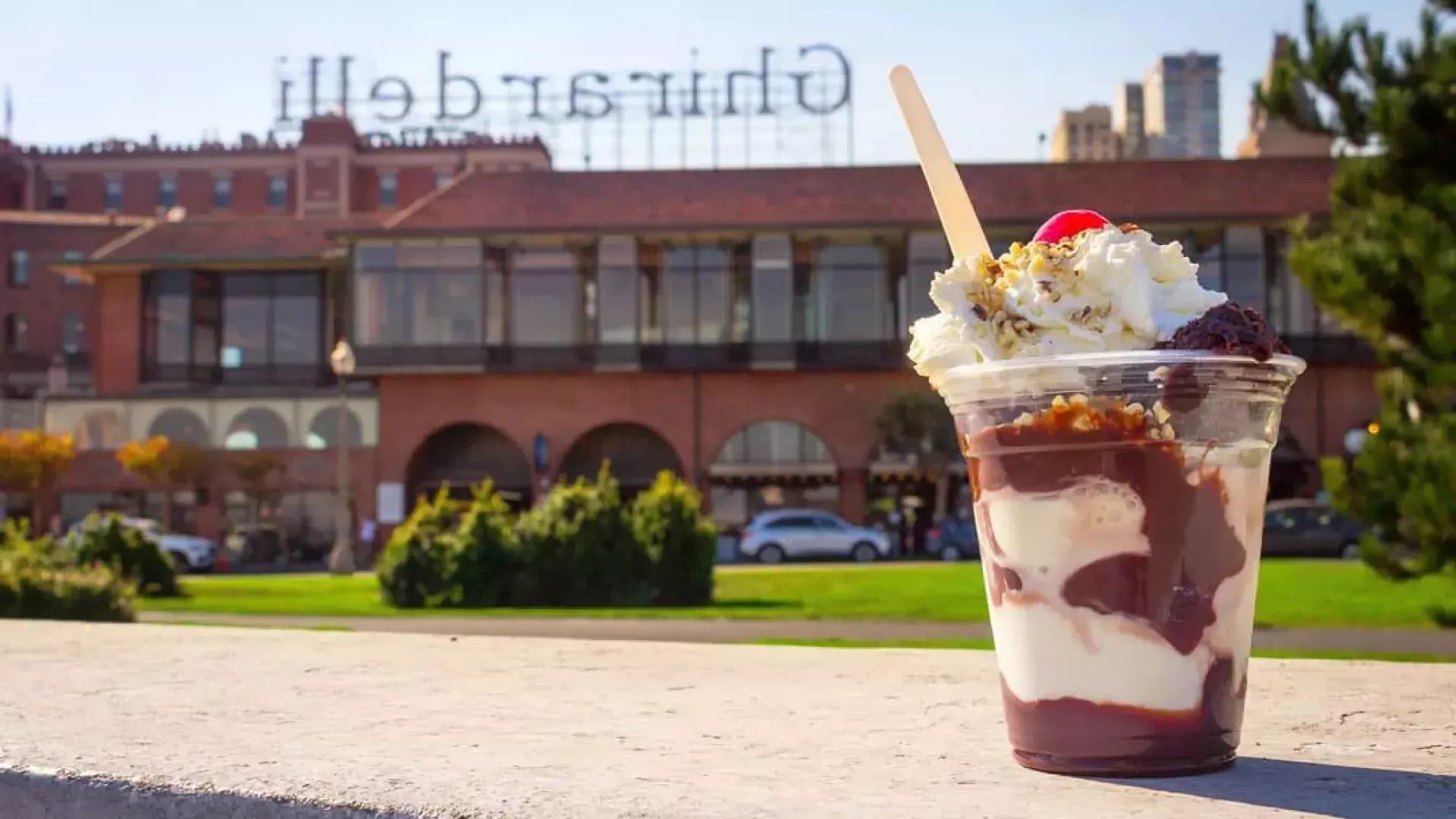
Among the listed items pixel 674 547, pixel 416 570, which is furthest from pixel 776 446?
pixel 416 570

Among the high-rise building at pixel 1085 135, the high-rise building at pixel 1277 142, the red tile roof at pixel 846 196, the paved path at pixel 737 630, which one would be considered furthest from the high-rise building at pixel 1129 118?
the paved path at pixel 737 630

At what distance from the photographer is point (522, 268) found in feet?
156

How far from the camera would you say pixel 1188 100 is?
250 ft

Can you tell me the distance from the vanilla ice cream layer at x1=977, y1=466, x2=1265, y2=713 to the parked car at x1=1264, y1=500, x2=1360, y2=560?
3523 centimetres

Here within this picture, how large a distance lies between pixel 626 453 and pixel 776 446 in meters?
4.66

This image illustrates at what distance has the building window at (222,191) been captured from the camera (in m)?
83.0

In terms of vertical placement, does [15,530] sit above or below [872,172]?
below

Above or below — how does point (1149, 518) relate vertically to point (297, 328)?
below

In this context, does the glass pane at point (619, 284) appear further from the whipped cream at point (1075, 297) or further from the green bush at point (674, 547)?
the whipped cream at point (1075, 297)

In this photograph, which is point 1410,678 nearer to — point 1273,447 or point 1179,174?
point 1273,447

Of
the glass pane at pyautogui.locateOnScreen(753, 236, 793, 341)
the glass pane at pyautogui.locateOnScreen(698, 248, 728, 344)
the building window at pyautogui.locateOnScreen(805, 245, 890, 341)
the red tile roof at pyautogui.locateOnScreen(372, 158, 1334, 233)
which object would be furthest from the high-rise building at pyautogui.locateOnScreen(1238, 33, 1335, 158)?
the glass pane at pyautogui.locateOnScreen(698, 248, 728, 344)

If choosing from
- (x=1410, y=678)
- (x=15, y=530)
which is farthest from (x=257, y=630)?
(x=15, y=530)

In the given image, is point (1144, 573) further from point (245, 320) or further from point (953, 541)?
point (245, 320)

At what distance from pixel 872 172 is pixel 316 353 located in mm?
18717
